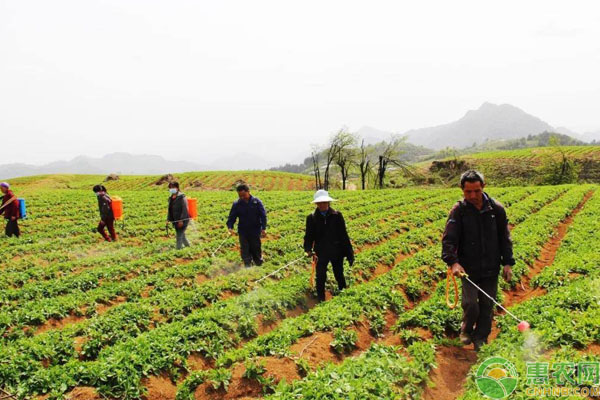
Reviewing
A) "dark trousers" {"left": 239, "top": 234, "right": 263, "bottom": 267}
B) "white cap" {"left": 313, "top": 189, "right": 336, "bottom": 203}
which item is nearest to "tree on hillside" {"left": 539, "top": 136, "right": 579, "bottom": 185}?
"dark trousers" {"left": 239, "top": 234, "right": 263, "bottom": 267}

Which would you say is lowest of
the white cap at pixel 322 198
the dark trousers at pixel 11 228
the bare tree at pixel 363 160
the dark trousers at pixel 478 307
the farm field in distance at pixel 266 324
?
the farm field in distance at pixel 266 324

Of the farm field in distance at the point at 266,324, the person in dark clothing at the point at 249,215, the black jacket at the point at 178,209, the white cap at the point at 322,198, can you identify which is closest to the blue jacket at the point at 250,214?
the person in dark clothing at the point at 249,215

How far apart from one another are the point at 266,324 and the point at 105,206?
1032 centimetres

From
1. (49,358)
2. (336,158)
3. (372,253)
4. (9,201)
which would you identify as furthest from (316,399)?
(336,158)

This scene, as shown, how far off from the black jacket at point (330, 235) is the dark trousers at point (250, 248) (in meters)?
2.90

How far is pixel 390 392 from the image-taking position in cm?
439

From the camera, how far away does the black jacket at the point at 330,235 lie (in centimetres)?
776

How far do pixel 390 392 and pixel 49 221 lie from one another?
2309cm

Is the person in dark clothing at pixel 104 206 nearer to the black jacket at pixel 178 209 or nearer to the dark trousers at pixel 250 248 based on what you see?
the black jacket at pixel 178 209

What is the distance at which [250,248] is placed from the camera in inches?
412

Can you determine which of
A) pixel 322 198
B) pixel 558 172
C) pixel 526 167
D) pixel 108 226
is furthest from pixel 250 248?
pixel 526 167

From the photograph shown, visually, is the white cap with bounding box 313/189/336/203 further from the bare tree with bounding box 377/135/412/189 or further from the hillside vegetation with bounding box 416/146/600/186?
the hillside vegetation with bounding box 416/146/600/186

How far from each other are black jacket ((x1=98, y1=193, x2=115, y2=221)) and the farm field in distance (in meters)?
1.39

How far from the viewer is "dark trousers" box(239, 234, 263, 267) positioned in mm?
10242
